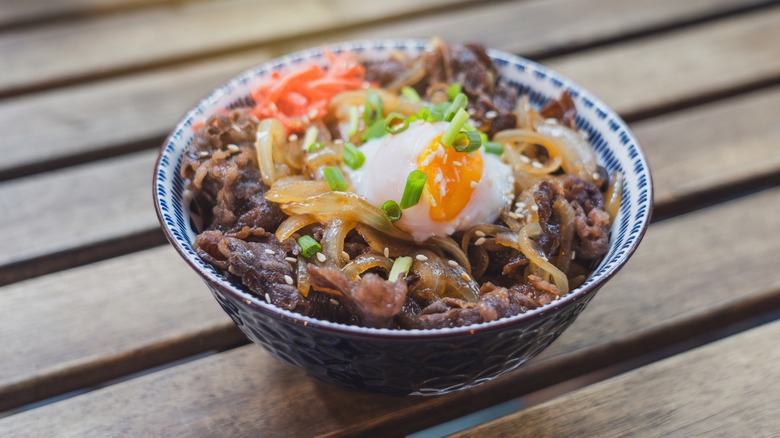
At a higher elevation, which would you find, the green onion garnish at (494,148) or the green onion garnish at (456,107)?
the green onion garnish at (456,107)

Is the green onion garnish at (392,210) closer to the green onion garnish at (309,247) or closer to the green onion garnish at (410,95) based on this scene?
the green onion garnish at (309,247)

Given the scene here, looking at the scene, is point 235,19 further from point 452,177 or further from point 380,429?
point 380,429

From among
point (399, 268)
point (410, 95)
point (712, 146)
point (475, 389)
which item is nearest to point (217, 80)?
point (410, 95)

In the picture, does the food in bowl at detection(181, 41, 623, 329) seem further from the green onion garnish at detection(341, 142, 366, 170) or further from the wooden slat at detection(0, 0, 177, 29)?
the wooden slat at detection(0, 0, 177, 29)

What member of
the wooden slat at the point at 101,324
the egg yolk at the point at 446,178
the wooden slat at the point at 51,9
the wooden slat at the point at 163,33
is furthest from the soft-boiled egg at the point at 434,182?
the wooden slat at the point at 51,9

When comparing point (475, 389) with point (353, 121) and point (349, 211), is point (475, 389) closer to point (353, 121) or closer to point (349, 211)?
point (349, 211)

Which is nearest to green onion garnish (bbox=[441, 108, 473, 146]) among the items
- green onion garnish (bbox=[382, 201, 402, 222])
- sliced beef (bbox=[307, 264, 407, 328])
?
green onion garnish (bbox=[382, 201, 402, 222])

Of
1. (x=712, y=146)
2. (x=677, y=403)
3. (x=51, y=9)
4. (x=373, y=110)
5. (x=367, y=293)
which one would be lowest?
(x=677, y=403)
